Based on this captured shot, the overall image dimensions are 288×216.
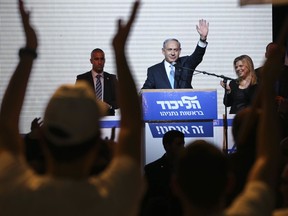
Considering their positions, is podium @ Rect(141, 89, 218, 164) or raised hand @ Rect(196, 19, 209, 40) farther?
raised hand @ Rect(196, 19, 209, 40)

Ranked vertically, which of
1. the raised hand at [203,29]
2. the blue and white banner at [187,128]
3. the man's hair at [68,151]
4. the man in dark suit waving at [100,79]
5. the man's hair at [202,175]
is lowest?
the blue and white banner at [187,128]

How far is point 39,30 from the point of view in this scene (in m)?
9.91

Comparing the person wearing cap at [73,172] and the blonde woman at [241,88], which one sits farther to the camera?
the blonde woman at [241,88]

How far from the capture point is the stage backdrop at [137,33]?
31.9 feet

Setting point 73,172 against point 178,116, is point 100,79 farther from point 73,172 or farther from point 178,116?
point 73,172

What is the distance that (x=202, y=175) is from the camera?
2018mm

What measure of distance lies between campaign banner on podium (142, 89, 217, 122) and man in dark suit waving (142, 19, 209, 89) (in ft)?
2.52

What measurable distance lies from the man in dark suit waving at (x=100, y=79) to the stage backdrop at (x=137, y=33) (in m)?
0.14

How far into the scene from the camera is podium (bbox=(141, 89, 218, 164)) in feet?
28.3

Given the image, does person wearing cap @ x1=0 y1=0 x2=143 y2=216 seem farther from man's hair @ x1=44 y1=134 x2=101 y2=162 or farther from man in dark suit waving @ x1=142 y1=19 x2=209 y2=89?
man in dark suit waving @ x1=142 y1=19 x2=209 y2=89

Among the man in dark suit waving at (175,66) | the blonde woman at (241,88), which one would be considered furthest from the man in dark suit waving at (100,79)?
the blonde woman at (241,88)

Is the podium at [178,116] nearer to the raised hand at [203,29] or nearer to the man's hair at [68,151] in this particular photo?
the raised hand at [203,29]

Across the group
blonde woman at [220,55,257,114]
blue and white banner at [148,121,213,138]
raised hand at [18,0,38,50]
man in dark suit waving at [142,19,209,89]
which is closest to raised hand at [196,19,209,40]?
man in dark suit waving at [142,19,209,89]

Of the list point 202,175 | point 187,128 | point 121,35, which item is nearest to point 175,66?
point 187,128
